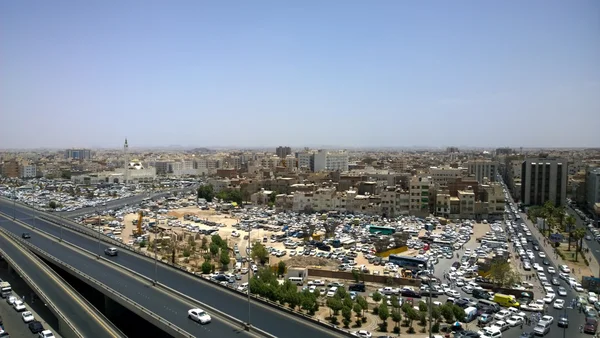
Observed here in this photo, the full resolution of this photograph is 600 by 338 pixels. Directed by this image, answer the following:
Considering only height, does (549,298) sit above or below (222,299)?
below

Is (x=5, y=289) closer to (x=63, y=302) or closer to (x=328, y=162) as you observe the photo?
(x=63, y=302)

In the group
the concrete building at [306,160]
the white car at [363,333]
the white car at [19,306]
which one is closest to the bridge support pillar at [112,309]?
the white car at [19,306]

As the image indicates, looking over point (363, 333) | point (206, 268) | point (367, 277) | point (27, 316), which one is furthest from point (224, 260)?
point (363, 333)

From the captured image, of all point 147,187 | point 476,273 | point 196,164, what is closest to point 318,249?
point 476,273

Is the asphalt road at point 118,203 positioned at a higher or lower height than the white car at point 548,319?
lower

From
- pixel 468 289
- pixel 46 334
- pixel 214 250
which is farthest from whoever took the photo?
pixel 214 250

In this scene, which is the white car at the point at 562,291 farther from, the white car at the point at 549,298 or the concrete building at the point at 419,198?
the concrete building at the point at 419,198
